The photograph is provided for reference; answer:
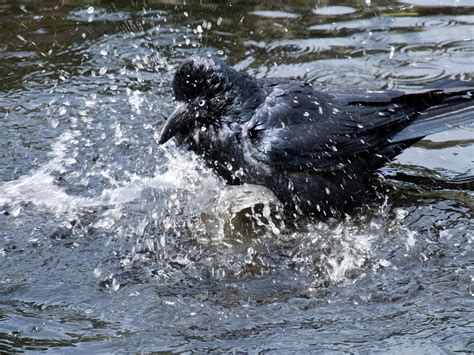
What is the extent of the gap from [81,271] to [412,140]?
264 centimetres

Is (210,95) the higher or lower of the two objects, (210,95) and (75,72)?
the higher

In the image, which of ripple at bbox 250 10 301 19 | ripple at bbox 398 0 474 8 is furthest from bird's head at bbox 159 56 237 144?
ripple at bbox 398 0 474 8

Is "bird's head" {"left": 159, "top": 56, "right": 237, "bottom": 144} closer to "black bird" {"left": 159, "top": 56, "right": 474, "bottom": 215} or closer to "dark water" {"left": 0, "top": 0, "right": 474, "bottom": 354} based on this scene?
"black bird" {"left": 159, "top": 56, "right": 474, "bottom": 215}

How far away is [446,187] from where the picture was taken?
639 cm

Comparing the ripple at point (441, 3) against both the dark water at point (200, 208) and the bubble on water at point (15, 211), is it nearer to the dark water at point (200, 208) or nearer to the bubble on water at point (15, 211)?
the dark water at point (200, 208)

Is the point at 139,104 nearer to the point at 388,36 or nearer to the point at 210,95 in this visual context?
the point at 210,95

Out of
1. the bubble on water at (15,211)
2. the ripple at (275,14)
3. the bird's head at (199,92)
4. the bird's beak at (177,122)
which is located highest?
the bird's head at (199,92)

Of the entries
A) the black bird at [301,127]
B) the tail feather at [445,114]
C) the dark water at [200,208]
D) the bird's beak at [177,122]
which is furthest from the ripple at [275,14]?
the bird's beak at [177,122]

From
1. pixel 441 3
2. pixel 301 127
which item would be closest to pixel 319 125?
pixel 301 127

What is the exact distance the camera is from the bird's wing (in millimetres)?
6246

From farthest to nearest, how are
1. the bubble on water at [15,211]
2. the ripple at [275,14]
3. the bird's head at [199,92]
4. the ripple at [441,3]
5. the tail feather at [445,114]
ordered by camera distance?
the ripple at [275,14], the ripple at [441,3], the tail feather at [445,114], the bird's head at [199,92], the bubble on water at [15,211]

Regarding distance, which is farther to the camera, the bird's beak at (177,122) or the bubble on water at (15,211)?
the bird's beak at (177,122)

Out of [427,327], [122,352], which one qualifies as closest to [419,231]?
[427,327]

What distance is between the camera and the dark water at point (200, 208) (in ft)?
15.8
